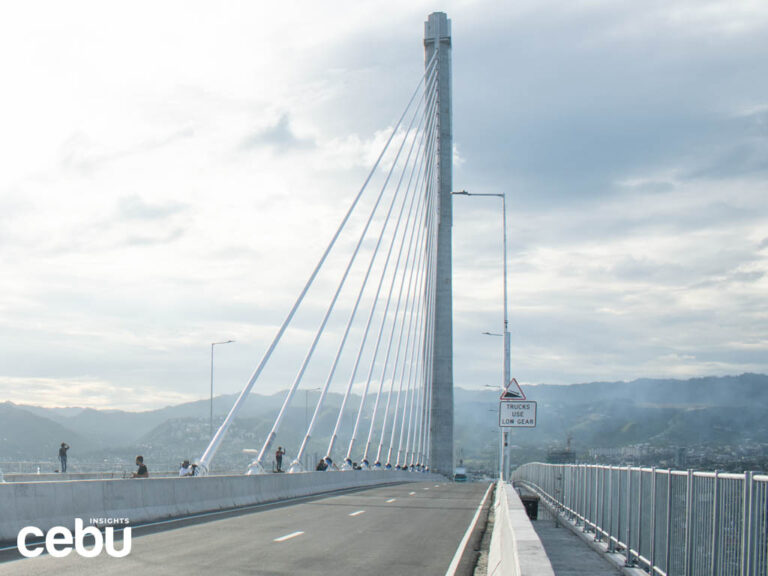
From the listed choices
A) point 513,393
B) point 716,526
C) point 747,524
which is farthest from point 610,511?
point 513,393

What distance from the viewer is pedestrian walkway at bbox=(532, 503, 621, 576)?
45.3ft

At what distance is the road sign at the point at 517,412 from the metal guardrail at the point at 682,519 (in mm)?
9080

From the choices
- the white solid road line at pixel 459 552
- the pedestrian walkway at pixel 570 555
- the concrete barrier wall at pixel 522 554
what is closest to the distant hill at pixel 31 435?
the white solid road line at pixel 459 552

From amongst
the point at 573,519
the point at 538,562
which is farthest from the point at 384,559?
the point at 573,519

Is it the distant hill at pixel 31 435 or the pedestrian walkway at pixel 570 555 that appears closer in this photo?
the pedestrian walkway at pixel 570 555

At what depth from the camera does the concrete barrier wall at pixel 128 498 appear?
52.5 ft

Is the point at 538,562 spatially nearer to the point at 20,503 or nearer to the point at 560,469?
the point at 20,503

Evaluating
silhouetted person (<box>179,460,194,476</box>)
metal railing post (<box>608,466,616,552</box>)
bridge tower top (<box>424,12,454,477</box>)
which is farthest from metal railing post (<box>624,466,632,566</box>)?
bridge tower top (<box>424,12,454,477</box>)

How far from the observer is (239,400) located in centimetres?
2417

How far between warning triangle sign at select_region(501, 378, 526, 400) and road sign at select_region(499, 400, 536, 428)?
0.61ft

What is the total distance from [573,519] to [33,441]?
174m

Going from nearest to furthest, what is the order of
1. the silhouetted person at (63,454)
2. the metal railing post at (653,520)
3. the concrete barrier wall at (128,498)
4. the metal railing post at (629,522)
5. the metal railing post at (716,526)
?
the metal railing post at (716,526), the metal railing post at (653,520), the metal railing post at (629,522), the concrete barrier wall at (128,498), the silhouetted person at (63,454)

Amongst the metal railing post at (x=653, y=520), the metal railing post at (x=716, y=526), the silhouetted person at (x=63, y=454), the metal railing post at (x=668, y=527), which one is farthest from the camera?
the silhouetted person at (x=63, y=454)

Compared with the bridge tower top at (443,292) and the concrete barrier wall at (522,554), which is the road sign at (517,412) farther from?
the bridge tower top at (443,292)
